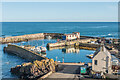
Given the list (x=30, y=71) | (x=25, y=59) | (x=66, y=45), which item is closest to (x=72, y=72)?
(x=30, y=71)

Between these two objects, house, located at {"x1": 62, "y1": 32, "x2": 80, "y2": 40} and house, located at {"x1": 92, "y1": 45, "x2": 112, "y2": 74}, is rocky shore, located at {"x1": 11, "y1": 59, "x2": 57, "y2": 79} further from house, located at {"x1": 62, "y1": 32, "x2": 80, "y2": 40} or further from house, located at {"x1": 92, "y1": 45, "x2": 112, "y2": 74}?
house, located at {"x1": 62, "y1": 32, "x2": 80, "y2": 40}

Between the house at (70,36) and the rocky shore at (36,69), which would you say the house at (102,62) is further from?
the house at (70,36)

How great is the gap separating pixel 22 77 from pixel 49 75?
21.2 feet

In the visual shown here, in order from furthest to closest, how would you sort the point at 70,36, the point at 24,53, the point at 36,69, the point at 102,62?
the point at 70,36 < the point at 24,53 < the point at 36,69 < the point at 102,62

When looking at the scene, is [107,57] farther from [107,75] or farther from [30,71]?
[30,71]

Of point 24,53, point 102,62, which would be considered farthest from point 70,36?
point 102,62

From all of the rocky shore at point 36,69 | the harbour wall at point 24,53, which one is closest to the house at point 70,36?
the harbour wall at point 24,53

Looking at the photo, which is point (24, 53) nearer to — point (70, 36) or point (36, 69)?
point (36, 69)

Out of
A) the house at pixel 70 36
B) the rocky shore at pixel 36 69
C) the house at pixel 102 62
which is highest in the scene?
the house at pixel 70 36

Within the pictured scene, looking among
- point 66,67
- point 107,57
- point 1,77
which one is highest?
point 107,57

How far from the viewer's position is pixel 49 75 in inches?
1175

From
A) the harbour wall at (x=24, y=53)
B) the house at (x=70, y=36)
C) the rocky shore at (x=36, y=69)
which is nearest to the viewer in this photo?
the rocky shore at (x=36, y=69)

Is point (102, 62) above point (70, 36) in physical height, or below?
below

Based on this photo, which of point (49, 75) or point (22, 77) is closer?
point (49, 75)
